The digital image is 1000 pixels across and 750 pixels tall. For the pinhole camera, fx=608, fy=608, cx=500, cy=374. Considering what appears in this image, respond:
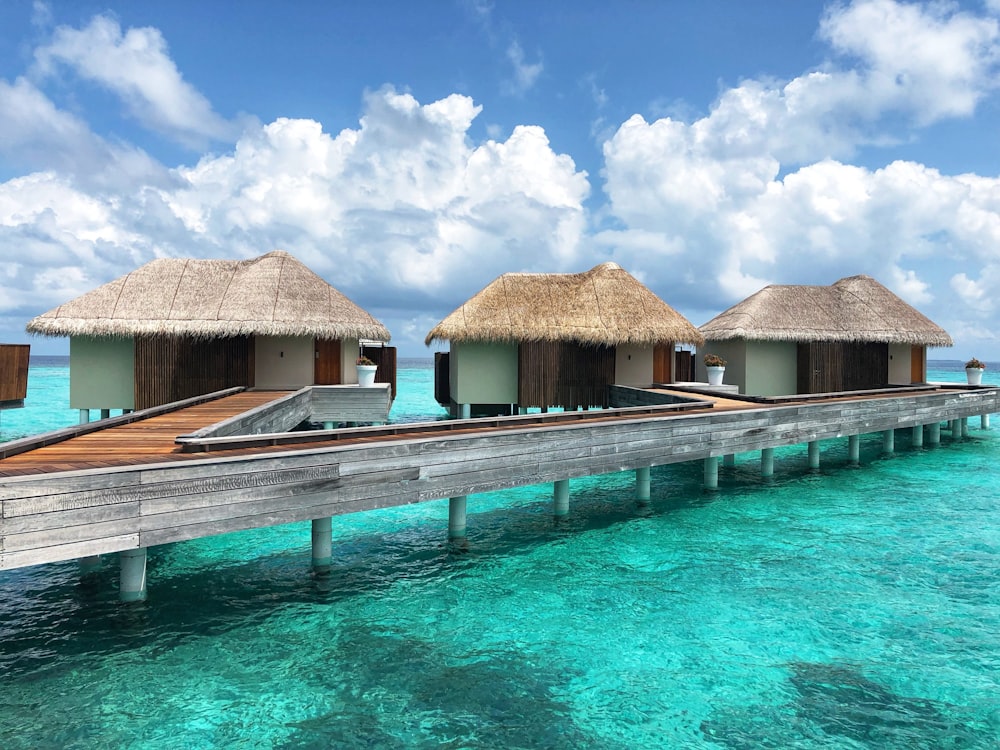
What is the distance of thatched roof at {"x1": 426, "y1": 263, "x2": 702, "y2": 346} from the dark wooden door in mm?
2457

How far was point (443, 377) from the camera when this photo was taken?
20.7 metres

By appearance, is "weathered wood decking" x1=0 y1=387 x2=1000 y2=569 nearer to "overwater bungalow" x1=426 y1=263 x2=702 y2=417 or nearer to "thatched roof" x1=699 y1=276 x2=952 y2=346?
"overwater bungalow" x1=426 y1=263 x2=702 y2=417

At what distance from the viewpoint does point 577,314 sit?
50.4 ft

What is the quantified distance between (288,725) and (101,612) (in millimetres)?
2852

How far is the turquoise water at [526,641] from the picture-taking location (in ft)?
14.1

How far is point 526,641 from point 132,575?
3.70 metres

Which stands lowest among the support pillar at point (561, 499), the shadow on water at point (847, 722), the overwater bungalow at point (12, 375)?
the shadow on water at point (847, 722)

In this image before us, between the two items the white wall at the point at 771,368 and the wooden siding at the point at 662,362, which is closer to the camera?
the wooden siding at the point at 662,362

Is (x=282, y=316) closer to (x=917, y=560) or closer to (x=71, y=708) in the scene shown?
(x=71, y=708)

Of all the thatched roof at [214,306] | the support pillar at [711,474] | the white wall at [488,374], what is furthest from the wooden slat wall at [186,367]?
the support pillar at [711,474]

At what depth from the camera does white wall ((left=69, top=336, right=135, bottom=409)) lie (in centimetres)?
1362

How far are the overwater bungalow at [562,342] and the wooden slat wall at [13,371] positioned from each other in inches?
450

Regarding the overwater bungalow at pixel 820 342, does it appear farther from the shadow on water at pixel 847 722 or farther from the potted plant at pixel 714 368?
the shadow on water at pixel 847 722

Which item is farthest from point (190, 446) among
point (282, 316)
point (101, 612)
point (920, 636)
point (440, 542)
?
point (282, 316)
